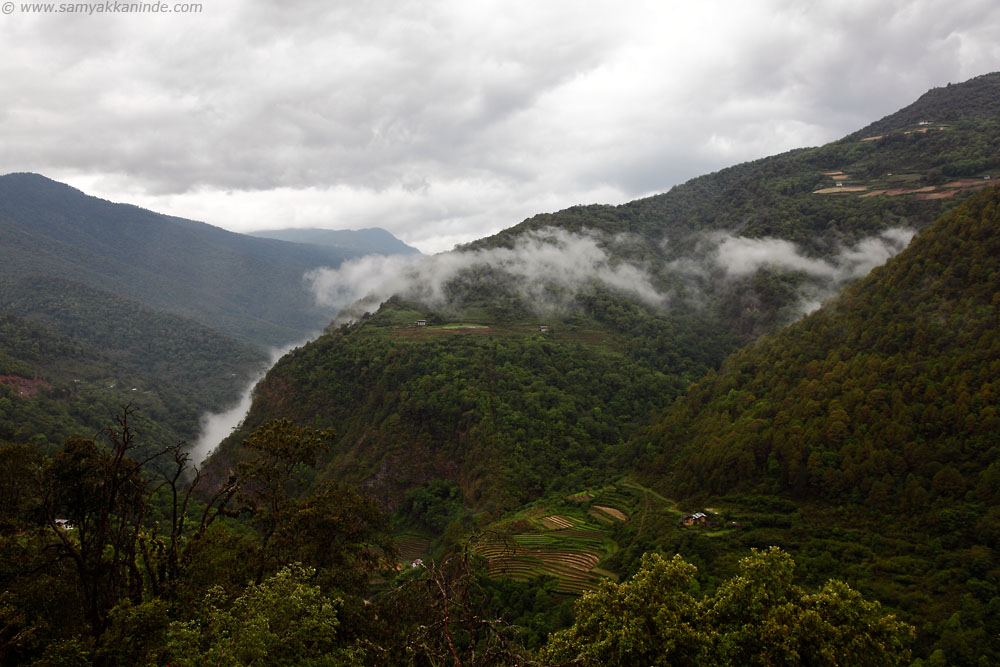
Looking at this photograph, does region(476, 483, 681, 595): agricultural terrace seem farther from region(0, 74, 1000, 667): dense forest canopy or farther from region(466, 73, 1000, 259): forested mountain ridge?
region(466, 73, 1000, 259): forested mountain ridge

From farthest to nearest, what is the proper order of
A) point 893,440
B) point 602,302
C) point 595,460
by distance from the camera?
point 602,302, point 595,460, point 893,440

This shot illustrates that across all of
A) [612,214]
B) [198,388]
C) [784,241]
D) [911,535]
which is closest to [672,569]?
[911,535]

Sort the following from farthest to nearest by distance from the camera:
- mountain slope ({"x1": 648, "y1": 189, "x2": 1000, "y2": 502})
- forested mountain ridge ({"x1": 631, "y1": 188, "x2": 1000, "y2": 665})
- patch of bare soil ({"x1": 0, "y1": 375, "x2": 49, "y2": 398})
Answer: patch of bare soil ({"x1": 0, "y1": 375, "x2": 49, "y2": 398}) → mountain slope ({"x1": 648, "y1": 189, "x2": 1000, "y2": 502}) → forested mountain ridge ({"x1": 631, "y1": 188, "x2": 1000, "y2": 665})

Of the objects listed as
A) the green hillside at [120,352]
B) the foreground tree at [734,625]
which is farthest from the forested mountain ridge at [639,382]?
the green hillside at [120,352]

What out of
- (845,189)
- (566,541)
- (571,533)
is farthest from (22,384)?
(845,189)

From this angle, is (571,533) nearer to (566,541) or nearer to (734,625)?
(566,541)

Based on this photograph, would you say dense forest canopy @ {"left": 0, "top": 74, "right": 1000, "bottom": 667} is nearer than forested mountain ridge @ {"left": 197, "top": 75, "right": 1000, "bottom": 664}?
Yes

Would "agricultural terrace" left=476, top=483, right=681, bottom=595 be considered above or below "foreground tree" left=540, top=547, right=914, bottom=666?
below

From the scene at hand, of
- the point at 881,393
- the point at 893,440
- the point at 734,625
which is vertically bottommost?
the point at 893,440

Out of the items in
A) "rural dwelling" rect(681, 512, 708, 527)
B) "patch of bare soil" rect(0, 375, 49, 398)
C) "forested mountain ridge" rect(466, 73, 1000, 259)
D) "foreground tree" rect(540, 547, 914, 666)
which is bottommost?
"rural dwelling" rect(681, 512, 708, 527)

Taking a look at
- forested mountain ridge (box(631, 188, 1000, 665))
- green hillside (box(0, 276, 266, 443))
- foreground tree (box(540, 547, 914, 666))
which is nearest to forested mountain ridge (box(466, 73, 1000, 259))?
forested mountain ridge (box(631, 188, 1000, 665))

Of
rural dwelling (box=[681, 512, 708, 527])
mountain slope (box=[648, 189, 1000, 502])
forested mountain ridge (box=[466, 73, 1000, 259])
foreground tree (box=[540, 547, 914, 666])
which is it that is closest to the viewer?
foreground tree (box=[540, 547, 914, 666])

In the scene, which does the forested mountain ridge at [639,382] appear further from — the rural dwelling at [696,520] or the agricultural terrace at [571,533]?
the rural dwelling at [696,520]

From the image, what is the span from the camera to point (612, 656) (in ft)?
42.9
